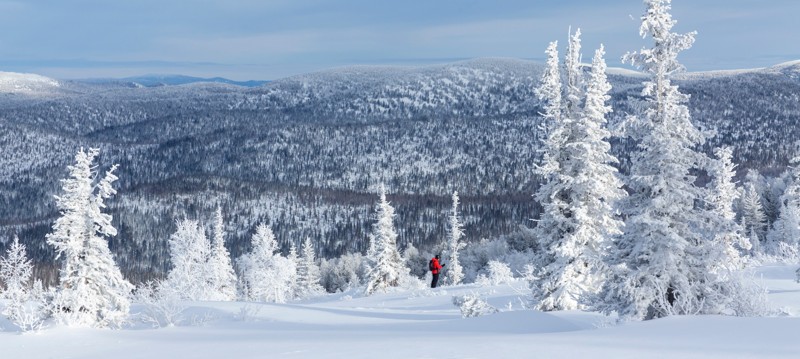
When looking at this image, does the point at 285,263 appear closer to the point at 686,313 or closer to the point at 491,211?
the point at 686,313

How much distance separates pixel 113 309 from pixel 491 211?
160 metres

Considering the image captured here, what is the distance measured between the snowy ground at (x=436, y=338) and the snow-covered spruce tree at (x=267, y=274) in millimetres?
35524

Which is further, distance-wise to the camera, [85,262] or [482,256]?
[482,256]

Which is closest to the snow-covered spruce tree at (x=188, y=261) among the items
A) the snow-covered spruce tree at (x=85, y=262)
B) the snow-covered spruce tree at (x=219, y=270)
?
the snow-covered spruce tree at (x=219, y=270)

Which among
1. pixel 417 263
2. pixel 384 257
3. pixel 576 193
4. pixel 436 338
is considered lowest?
pixel 417 263

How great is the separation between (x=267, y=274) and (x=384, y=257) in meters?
19.3

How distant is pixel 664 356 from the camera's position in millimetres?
6828

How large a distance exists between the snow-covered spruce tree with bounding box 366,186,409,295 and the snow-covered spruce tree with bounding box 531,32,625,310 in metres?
19.9

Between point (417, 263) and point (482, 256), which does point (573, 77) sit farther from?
point (417, 263)

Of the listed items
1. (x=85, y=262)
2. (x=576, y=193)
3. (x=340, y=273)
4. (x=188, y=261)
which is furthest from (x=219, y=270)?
(x=576, y=193)

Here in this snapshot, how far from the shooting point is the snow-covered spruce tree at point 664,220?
10.5 metres

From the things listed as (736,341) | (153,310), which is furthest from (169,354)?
(736,341)

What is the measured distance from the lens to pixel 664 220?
35.1 feet

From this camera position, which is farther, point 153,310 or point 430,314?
point 430,314
